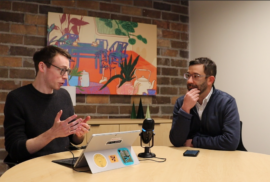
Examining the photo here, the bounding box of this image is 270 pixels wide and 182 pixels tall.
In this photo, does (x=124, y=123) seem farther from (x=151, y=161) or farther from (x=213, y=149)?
(x=151, y=161)

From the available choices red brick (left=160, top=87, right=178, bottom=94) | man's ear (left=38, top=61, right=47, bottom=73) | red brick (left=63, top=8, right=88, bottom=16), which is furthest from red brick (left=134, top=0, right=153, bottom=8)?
man's ear (left=38, top=61, right=47, bottom=73)

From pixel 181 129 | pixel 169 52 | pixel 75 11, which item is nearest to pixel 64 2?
pixel 75 11

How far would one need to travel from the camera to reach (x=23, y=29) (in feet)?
10.7

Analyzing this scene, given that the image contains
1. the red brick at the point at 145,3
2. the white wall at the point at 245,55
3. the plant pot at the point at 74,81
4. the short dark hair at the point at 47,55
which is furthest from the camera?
the red brick at the point at 145,3

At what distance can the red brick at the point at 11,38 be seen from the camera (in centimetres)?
316

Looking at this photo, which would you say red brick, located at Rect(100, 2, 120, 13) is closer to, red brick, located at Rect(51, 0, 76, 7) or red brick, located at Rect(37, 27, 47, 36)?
red brick, located at Rect(51, 0, 76, 7)

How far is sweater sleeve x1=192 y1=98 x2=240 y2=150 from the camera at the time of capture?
1.97 metres

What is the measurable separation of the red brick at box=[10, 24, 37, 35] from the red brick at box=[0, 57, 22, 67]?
12.6 inches

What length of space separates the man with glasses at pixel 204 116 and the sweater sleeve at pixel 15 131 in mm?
1084

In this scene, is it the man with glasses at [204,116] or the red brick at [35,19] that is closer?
the man with glasses at [204,116]

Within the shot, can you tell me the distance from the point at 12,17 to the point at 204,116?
246 centimetres

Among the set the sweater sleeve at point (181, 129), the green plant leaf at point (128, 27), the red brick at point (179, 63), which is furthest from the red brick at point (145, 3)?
the sweater sleeve at point (181, 129)

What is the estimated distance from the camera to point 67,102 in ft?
7.34

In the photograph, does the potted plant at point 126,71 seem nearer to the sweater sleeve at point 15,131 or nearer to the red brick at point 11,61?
the red brick at point 11,61
